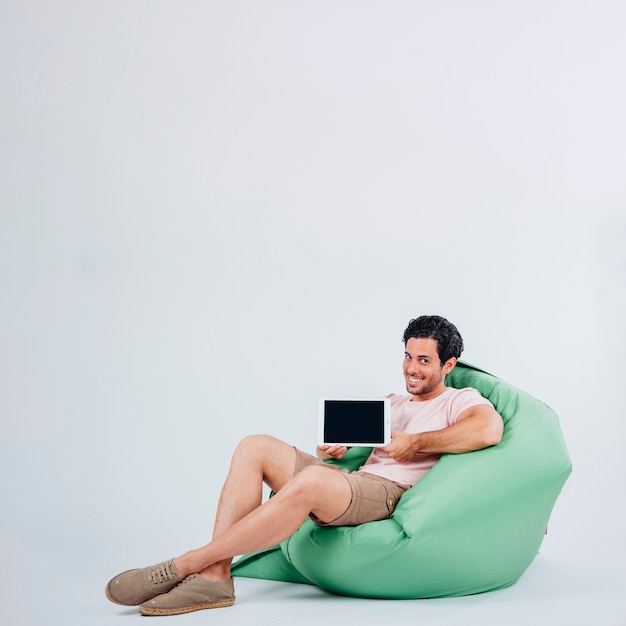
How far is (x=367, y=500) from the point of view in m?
2.53

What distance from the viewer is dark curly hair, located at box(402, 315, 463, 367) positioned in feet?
9.39

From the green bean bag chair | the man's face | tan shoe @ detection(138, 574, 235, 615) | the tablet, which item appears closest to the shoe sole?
tan shoe @ detection(138, 574, 235, 615)

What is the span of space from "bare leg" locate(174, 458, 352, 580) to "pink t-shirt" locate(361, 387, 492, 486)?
0.35 metres

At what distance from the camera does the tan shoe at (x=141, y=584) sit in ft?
7.59

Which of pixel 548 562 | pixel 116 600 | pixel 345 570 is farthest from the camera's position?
pixel 548 562

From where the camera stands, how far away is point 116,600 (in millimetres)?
2314

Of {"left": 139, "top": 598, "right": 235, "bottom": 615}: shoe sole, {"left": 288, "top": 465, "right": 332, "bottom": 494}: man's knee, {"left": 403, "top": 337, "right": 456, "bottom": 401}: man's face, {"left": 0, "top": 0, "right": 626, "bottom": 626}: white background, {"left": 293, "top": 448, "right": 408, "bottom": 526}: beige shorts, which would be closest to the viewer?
{"left": 139, "top": 598, "right": 235, "bottom": 615}: shoe sole

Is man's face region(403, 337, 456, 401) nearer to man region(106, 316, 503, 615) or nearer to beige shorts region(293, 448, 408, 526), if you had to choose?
man region(106, 316, 503, 615)

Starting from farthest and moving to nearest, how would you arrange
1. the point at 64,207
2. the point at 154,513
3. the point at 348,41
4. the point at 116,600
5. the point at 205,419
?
the point at 348,41, the point at 64,207, the point at 205,419, the point at 154,513, the point at 116,600

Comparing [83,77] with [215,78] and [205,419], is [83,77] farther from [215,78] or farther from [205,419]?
[205,419]

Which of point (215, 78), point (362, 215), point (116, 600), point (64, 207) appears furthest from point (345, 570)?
point (215, 78)

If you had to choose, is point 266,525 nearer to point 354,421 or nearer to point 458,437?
point 354,421

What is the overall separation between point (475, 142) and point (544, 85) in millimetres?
516

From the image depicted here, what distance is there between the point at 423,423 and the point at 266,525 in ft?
2.21
